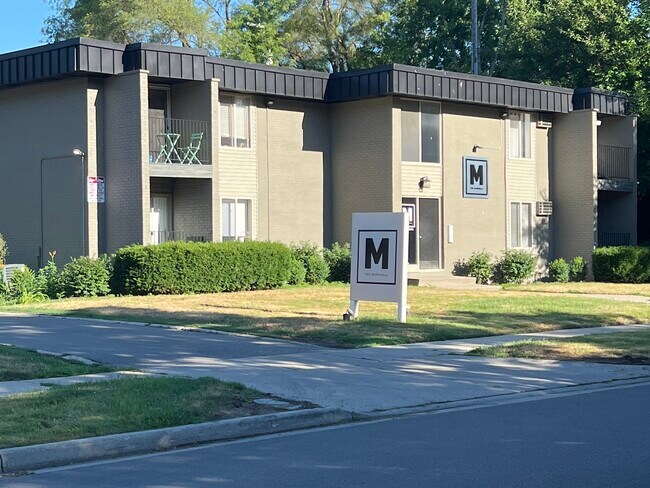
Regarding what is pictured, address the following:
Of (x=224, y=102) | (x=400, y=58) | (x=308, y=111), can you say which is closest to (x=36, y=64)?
(x=224, y=102)

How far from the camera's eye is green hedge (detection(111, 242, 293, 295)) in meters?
25.0

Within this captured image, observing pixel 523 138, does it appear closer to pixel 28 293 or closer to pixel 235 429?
pixel 28 293

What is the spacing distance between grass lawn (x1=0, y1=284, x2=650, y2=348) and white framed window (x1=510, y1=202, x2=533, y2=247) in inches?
324

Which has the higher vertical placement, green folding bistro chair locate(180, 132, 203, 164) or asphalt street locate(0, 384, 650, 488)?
green folding bistro chair locate(180, 132, 203, 164)

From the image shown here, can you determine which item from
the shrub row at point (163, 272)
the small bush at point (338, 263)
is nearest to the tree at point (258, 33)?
the small bush at point (338, 263)

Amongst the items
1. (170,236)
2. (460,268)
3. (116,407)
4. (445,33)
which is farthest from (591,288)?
(116,407)

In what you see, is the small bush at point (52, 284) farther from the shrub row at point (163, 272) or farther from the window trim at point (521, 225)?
the window trim at point (521, 225)

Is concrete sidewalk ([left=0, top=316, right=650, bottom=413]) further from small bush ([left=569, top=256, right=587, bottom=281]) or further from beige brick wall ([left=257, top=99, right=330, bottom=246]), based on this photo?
small bush ([left=569, top=256, right=587, bottom=281])

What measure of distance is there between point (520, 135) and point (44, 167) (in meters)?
16.2

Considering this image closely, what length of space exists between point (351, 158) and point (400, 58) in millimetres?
17954

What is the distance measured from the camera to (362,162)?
3119 cm

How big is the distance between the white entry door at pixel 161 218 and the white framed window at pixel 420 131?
742 cm

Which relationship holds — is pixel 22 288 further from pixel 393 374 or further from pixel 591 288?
pixel 591 288

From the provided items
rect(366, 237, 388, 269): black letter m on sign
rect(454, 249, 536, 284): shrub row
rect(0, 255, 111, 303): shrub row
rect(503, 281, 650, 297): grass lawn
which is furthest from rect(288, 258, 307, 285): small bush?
rect(366, 237, 388, 269): black letter m on sign
